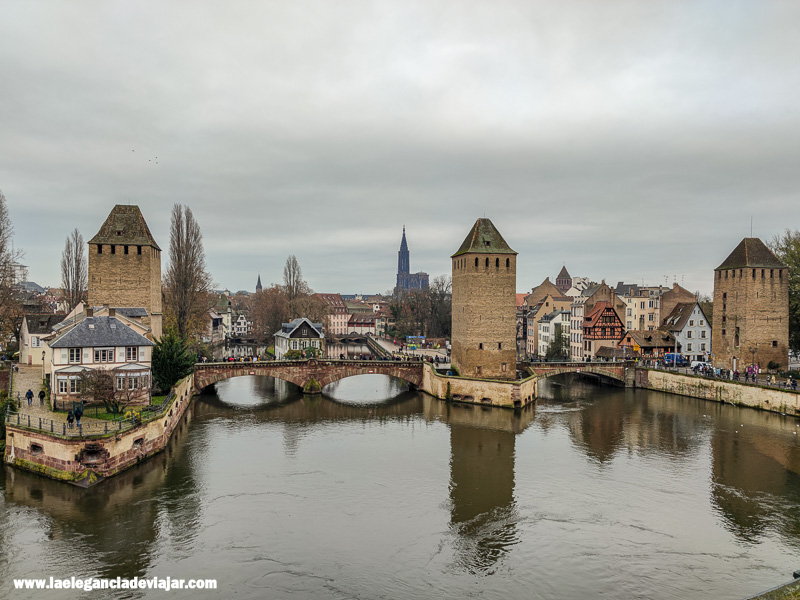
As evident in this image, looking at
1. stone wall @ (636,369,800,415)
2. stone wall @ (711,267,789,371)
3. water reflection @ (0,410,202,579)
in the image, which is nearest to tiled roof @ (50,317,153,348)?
water reflection @ (0,410,202,579)

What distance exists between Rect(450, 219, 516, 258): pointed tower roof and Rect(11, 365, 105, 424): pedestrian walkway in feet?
83.9

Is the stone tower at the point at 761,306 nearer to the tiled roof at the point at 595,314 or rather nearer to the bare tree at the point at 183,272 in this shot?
the tiled roof at the point at 595,314

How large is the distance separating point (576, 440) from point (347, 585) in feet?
58.3

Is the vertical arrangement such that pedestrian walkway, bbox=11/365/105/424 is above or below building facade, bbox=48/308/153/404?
below

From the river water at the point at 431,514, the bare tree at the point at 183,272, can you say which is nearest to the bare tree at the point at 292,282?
the bare tree at the point at 183,272

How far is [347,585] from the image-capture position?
546 inches

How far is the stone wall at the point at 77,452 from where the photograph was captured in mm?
19797

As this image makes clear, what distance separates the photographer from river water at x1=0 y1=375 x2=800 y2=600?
46.9 ft

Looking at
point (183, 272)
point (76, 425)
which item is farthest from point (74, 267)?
point (76, 425)

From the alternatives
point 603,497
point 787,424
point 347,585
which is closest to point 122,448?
point 347,585

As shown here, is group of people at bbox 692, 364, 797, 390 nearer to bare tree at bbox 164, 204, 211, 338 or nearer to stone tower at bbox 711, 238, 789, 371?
stone tower at bbox 711, 238, 789, 371

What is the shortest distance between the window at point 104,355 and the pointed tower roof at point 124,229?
1378cm

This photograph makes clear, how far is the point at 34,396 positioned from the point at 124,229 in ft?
44.0

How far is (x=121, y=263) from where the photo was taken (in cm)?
3659
